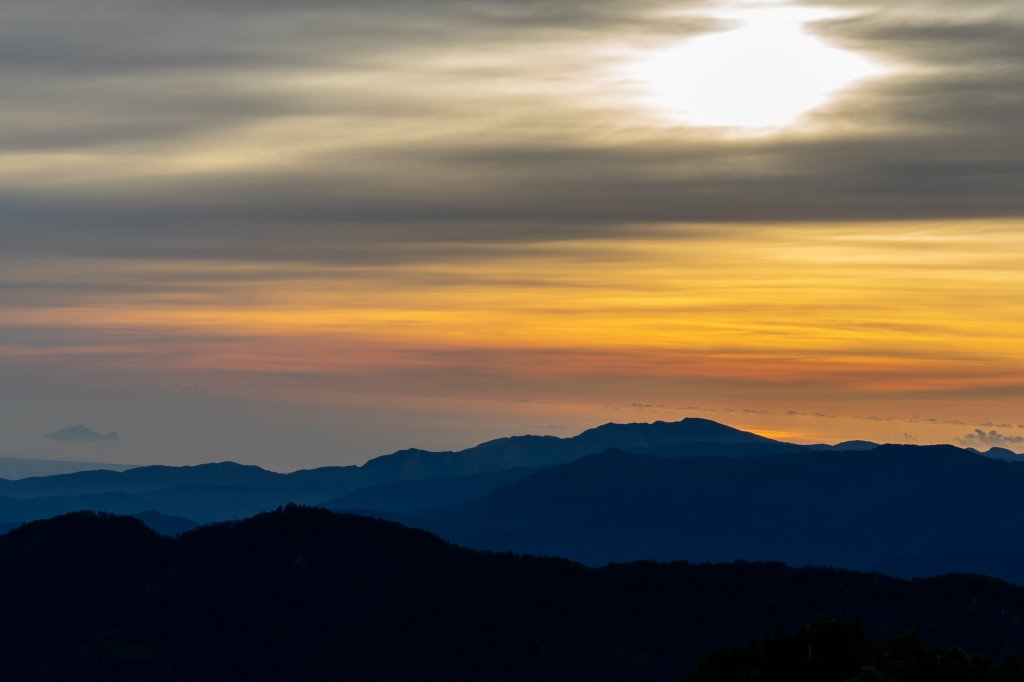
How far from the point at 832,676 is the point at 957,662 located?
41.5 ft

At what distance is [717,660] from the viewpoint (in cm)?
14875

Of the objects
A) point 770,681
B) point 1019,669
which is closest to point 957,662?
point 1019,669

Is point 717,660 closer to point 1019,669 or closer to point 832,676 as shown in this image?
point 832,676

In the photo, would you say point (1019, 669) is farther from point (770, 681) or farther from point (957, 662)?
point (770, 681)

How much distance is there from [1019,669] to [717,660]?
2986 cm

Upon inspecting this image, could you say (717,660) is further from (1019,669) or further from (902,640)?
(1019,669)

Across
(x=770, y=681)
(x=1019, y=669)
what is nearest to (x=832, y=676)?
(x=770, y=681)

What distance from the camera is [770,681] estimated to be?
5595 inches

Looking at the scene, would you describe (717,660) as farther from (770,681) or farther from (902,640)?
(902,640)

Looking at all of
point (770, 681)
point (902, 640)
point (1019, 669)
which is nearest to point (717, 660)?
point (770, 681)

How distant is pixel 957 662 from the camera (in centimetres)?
13738

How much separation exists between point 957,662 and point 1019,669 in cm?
561

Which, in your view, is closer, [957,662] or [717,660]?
[957,662]

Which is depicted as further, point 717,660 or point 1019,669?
point 717,660
